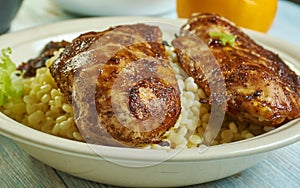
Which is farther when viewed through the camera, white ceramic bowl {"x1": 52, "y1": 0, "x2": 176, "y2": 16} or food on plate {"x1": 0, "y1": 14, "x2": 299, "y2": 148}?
white ceramic bowl {"x1": 52, "y1": 0, "x2": 176, "y2": 16}

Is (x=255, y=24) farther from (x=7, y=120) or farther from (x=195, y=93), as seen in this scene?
(x=7, y=120)

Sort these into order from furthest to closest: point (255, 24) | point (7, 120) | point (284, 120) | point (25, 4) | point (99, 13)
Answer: point (25, 4) → point (99, 13) → point (255, 24) → point (284, 120) → point (7, 120)

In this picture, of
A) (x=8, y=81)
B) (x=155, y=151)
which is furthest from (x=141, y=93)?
(x=8, y=81)

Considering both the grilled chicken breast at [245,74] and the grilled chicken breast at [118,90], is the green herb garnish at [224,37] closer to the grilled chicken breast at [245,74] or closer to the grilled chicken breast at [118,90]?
the grilled chicken breast at [245,74]

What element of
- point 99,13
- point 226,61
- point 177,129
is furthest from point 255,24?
point 177,129

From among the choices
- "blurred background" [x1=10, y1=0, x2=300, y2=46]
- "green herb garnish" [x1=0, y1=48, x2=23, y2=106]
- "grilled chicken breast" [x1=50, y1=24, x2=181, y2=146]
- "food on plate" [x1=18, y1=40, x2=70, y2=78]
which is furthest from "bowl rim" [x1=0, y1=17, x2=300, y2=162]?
"blurred background" [x1=10, y1=0, x2=300, y2=46]

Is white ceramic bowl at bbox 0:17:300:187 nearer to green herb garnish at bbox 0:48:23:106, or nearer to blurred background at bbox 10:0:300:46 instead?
green herb garnish at bbox 0:48:23:106

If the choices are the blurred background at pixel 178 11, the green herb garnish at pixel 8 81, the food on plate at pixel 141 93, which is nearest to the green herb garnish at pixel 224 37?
the food on plate at pixel 141 93

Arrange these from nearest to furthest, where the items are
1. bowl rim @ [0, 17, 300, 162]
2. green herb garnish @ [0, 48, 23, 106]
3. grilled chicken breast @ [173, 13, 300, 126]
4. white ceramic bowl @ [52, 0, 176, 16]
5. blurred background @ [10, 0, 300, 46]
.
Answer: bowl rim @ [0, 17, 300, 162], grilled chicken breast @ [173, 13, 300, 126], green herb garnish @ [0, 48, 23, 106], blurred background @ [10, 0, 300, 46], white ceramic bowl @ [52, 0, 176, 16]
